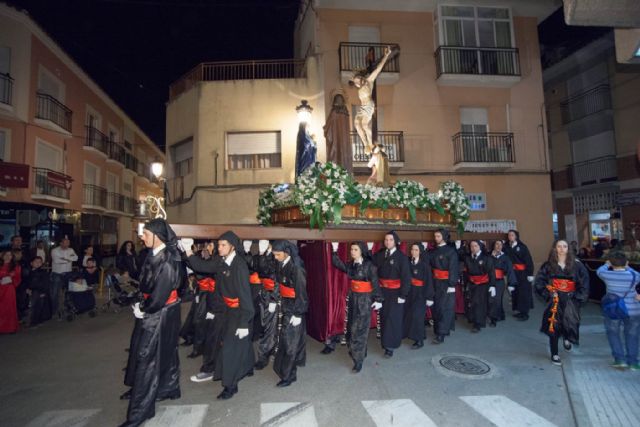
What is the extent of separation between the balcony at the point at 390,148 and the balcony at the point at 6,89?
1419 cm

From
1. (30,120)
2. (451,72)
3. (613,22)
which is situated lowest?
(613,22)

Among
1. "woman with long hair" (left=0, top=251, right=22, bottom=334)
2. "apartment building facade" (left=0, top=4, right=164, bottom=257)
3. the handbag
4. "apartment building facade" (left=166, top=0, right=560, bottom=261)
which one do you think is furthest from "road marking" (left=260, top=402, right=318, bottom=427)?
"apartment building facade" (left=0, top=4, right=164, bottom=257)

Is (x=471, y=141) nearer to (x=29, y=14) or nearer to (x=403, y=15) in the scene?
(x=403, y=15)

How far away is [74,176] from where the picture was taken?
1945 cm

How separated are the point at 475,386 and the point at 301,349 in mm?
2353

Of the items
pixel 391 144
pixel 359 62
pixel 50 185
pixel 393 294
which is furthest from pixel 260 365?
pixel 50 185

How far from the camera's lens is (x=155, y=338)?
406 cm

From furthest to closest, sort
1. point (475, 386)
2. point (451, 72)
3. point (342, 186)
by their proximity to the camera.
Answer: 1. point (451, 72)
2. point (342, 186)
3. point (475, 386)

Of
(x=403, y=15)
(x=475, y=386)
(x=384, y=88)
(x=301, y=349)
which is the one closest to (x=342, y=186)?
(x=301, y=349)

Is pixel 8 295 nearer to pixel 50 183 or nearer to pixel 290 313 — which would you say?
pixel 290 313

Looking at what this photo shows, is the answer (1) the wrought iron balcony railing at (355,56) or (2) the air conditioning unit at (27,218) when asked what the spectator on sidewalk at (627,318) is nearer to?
(1) the wrought iron balcony railing at (355,56)

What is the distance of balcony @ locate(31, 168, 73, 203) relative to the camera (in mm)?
16203

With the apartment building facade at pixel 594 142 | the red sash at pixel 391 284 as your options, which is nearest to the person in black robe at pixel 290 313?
the red sash at pixel 391 284

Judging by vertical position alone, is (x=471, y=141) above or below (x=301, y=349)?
above
